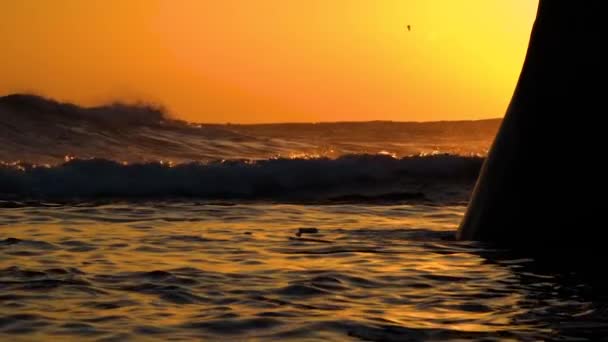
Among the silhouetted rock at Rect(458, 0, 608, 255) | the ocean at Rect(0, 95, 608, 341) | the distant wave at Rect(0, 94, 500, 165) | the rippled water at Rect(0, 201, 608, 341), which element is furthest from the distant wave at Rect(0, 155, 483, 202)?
the silhouetted rock at Rect(458, 0, 608, 255)

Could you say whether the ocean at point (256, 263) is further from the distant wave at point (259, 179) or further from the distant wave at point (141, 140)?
the distant wave at point (141, 140)

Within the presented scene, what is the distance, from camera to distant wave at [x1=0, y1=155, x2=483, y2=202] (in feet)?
44.8

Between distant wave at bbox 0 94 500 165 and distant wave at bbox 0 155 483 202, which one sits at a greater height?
distant wave at bbox 0 94 500 165

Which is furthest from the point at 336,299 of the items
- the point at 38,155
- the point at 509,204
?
the point at 38,155

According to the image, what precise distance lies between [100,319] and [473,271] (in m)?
2.43

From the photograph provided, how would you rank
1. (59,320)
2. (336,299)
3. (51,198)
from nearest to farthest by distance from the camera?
1. (59,320)
2. (336,299)
3. (51,198)

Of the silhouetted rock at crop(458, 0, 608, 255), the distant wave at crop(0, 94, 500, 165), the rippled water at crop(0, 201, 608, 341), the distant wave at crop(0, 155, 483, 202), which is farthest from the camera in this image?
the distant wave at crop(0, 94, 500, 165)

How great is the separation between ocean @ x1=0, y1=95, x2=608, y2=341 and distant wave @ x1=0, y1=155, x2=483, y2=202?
0.04 m

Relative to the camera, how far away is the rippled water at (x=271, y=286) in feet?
15.6

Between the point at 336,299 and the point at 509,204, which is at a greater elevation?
the point at 509,204

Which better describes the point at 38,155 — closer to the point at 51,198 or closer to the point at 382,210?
the point at 51,198

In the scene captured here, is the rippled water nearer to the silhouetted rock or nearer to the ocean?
the ocean

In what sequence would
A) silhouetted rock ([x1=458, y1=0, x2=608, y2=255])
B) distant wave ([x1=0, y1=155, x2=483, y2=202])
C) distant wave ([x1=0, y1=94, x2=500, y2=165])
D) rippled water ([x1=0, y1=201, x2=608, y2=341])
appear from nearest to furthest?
rippled water ([x1=0, y1=201, x2=608, y2=341]) < silhouetted rock ([x1=458, y1=0, x2=608, y2=255]) < distant wave ([x1=0, y1=155, x2=483, y2=202]) < distant wave ([x1=0, y1=94, x2=500, y2=165])

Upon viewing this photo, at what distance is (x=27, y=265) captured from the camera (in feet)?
21.6
